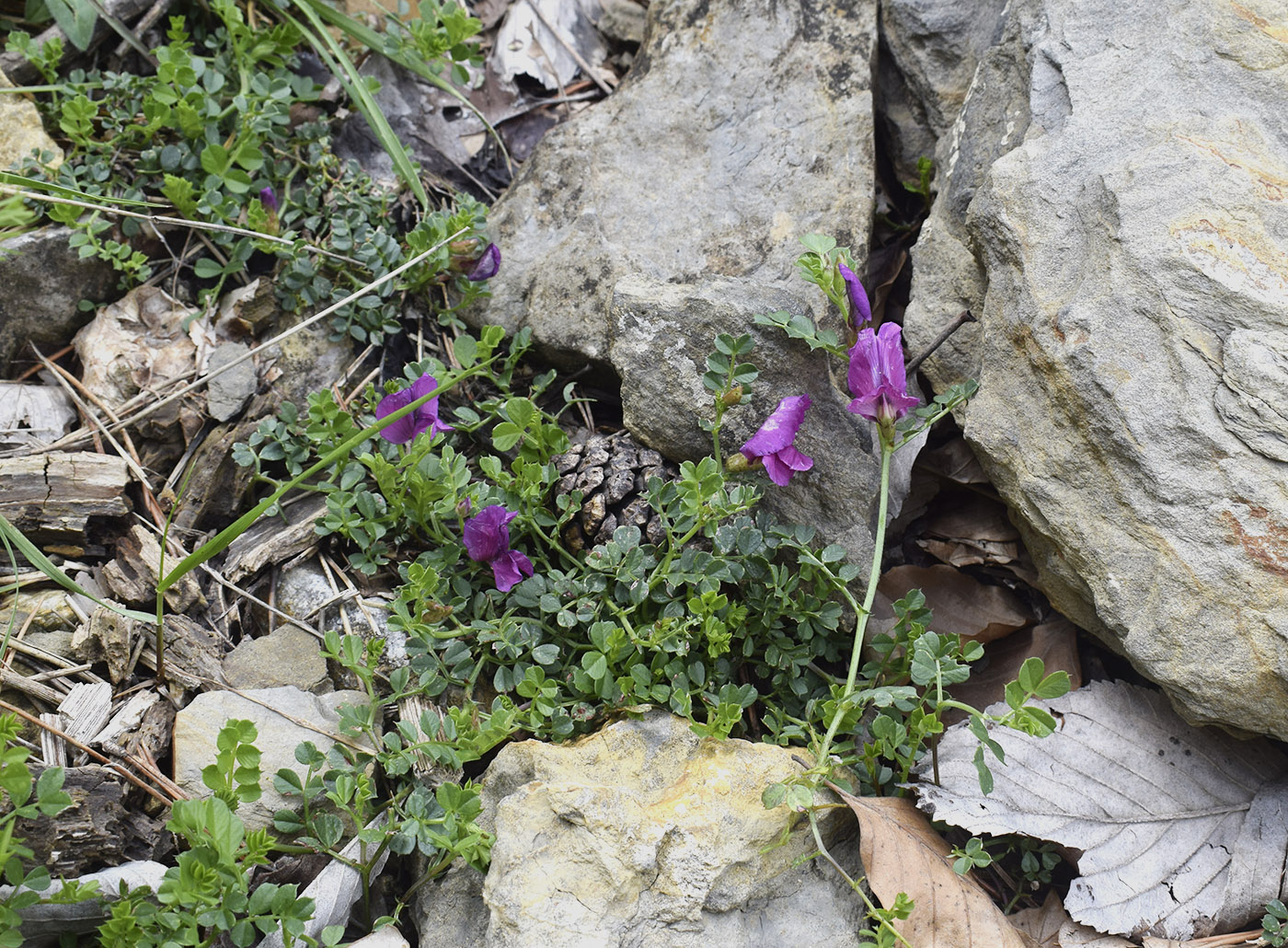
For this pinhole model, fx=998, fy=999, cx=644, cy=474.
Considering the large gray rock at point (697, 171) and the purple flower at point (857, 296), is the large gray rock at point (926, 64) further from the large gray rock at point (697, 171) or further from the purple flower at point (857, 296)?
the purple flower at point (857, 296)

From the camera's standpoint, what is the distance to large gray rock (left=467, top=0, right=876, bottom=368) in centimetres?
322

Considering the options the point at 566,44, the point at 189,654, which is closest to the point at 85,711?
the point at 189,654

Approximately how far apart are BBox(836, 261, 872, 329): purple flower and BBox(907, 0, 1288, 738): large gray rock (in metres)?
0.34

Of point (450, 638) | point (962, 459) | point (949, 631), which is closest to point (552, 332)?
point (450, 638)

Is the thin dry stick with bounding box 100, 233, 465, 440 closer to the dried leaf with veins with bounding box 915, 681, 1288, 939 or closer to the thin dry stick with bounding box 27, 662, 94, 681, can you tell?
the thin dry stick with bounding box 27, 662, 94, 681

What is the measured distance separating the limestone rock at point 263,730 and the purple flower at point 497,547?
19.6 inches

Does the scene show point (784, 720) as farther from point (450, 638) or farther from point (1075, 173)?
point (1075, 173)

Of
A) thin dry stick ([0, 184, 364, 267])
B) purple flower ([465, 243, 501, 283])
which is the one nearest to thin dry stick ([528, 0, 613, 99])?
purple flower ([465, 243, 501, 283])

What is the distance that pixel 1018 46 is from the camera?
2.97 metres

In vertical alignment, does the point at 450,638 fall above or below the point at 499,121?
below

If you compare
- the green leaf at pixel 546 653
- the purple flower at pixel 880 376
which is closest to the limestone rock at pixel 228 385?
the green leaf at pixel 546 653

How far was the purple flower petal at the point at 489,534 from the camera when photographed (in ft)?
8.87

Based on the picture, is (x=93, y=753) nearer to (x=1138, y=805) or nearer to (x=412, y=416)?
(x=412, y=416)

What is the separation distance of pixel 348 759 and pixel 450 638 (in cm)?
41
